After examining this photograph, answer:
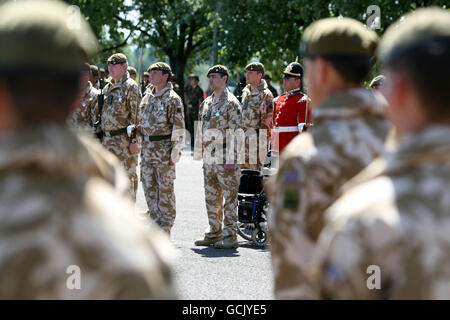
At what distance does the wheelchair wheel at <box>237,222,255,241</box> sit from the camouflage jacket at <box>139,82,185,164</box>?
1313 mm

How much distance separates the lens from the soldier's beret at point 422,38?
1660 millimetres

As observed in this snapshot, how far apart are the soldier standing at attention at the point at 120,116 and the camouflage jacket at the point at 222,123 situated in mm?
1048

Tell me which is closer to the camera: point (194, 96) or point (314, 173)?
point (314, 173)

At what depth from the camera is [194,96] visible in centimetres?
2455

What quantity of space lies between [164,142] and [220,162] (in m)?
0.73

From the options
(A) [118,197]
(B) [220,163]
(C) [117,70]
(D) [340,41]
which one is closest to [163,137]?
(B) [220,163]

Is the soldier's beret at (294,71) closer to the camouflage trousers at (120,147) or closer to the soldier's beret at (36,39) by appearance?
the camouflage trousers at (120,147)

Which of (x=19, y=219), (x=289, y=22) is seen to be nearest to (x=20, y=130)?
(x=19, y=219)

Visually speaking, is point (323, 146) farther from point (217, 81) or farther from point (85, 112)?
point (85, 112)

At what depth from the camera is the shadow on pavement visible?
8.09 m

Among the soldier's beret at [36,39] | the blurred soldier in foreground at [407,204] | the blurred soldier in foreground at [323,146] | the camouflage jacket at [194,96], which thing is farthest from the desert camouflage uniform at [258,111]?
the camouflage jacket at [194,96]

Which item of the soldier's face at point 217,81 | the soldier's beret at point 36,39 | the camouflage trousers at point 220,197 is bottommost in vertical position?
the camouflage trousers at point 220,197

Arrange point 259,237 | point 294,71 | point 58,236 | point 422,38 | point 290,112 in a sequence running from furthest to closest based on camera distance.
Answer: point 294,71 < point 290,112 < point 259,237 < point 422,38 < point 58,236
